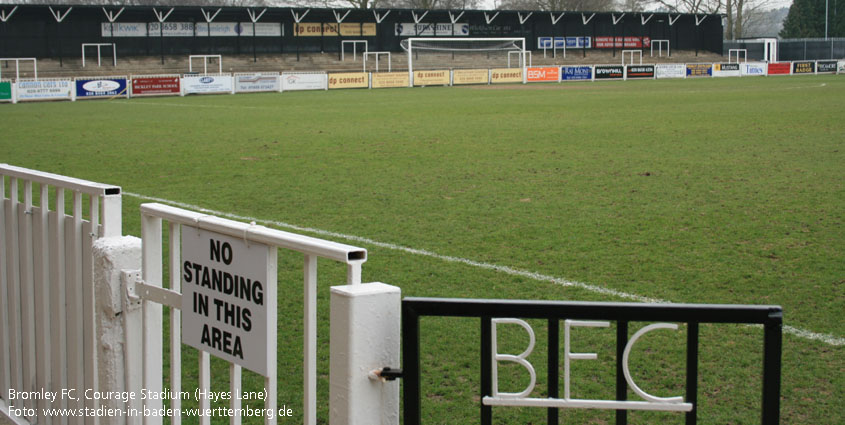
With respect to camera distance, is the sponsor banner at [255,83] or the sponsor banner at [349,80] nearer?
the sponsor banner at [255,83]

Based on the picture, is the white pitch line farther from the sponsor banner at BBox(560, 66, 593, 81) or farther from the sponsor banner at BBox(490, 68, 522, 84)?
the sponsor banner at BBox(560, 66, 593, 81)

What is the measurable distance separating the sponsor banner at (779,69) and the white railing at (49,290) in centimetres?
6008

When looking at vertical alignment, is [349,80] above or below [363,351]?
above

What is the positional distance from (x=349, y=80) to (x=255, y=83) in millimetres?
5943

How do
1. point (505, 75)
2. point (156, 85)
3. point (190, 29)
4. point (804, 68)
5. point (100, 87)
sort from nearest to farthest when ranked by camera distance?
point (100, 87), point (156, 85), point (505, 75), point (804, 68), point (190, 29)

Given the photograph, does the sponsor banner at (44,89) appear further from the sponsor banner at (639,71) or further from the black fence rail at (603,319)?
the black fence rail at (603,319)

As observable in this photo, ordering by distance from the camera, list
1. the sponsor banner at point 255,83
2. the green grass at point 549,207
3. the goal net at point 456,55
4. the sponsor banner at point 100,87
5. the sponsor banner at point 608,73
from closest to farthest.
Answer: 1. the green grass at point 549,207
2. the sponsor banner at point 100,87
3. the sponsor banner at point 255,83
4. the sponsor banner at point 608,73
5. the goal net at point 456,55

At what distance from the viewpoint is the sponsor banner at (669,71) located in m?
56.2

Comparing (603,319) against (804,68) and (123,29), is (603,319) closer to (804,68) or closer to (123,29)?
(123,29)

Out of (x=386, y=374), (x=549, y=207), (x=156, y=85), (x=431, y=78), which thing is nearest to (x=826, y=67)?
(x=431, y=78)

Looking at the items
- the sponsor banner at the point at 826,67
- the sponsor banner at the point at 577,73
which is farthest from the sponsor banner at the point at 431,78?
the sponsor banner at the point at 826,67

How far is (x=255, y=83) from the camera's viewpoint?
43406 millimetres

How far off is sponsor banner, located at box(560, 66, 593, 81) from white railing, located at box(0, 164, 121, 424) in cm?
5240

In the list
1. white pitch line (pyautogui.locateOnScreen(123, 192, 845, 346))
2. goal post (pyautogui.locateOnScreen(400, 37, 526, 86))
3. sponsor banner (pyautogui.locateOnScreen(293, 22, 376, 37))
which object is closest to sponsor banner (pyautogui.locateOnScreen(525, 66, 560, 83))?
goal post (pyautogui.locateOnScreen(400, 37, 526, 86))
